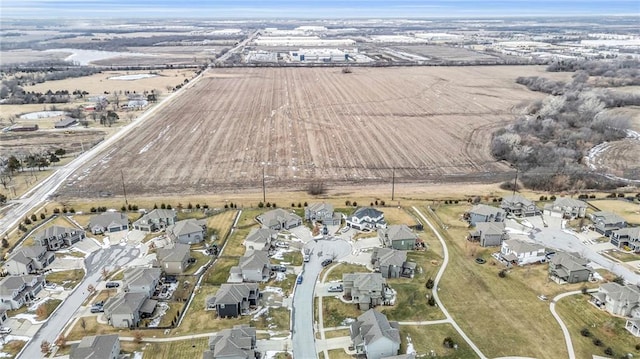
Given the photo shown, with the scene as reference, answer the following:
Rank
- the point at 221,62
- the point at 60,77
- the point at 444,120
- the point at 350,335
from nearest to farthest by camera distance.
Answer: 1. the point at 350,335
2. the point at 444,120
3. the point at 60,77
4. the point at 221,62

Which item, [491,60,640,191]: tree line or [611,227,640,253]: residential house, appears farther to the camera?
[491,60,640,191]: tree line

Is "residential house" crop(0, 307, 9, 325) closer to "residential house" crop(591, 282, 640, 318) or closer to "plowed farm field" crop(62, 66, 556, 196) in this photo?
"plowed farm field" crop(62, 66, 556, 196)

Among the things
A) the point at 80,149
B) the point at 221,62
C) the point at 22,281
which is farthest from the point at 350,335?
the point at 221,62

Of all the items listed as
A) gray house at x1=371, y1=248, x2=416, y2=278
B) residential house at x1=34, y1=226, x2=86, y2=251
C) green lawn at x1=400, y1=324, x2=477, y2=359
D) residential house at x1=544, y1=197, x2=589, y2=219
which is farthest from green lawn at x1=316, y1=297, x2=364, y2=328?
residential house at x1=544, y1=197, x2=589, y2=219

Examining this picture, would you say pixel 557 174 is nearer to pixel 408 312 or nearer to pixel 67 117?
pixel 408 312

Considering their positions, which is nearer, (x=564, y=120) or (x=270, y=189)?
(x=270, y=189)
